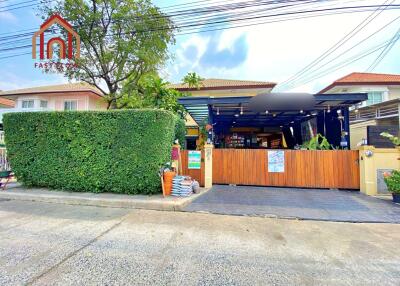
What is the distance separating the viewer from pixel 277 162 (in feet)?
27.2

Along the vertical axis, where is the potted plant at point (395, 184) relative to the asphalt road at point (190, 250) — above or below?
above

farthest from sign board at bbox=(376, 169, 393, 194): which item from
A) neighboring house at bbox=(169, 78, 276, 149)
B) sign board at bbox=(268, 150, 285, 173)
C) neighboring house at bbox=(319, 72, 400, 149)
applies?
neighboring house at bbox=(169, 78, 276, 149)

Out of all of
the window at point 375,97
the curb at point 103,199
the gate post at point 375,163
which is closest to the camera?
the curb at point 103,199

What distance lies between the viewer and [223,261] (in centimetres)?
303

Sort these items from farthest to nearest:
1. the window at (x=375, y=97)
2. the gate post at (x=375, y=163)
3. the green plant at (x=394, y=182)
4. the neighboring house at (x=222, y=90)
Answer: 1. the window at (x=375, y=97)
2. the neighboring house at (x=222, y=90)
3. the gate post at (x=375, y=163)
4. the green plant at (x=394, y=182)

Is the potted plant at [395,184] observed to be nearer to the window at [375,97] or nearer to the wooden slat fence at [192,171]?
the wooden slat fence at [192,171]

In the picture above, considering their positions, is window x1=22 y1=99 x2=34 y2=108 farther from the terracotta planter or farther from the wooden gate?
the terracotta planter

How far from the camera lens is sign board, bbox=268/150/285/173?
828 centimetres

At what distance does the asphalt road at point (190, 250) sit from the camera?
263 centimetres

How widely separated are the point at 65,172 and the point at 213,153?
540 cm

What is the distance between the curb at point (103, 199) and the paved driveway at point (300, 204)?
1.54 ft

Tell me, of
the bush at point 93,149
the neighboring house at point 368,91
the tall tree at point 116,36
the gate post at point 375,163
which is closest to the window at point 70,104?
the tall tree at point 116,36

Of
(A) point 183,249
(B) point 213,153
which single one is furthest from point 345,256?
(B) point 213,153

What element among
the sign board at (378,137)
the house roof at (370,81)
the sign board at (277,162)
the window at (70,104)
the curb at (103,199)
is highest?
the house roof at (370,81)
